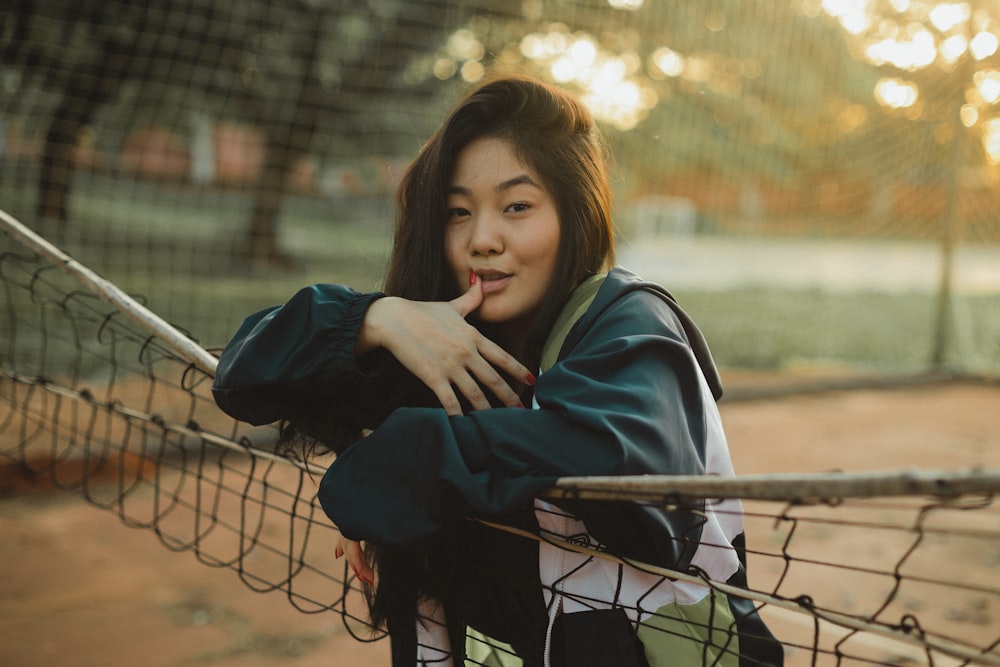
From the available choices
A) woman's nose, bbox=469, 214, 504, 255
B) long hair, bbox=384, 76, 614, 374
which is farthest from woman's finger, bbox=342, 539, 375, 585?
woman's nose, bbox=469, 214, 504, 255

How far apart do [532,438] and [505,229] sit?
1.60 feet

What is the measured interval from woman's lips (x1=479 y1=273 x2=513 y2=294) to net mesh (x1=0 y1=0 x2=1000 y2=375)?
190 inches

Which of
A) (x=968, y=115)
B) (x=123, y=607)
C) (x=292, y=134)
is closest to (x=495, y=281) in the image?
(x=123, y=607)

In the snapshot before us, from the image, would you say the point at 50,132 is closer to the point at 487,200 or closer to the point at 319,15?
the point at 319,15

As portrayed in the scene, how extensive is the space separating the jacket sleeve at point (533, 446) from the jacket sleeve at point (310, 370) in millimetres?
217

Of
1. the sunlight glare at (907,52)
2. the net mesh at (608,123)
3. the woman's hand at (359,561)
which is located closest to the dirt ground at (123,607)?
the woman's hand at (359,561)

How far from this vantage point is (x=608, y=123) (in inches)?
225

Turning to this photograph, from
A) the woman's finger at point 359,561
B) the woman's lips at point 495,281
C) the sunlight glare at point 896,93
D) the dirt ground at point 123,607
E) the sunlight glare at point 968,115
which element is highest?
the sunlight glare at point 896,93

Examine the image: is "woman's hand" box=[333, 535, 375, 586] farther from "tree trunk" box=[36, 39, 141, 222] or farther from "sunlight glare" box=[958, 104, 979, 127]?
"sunlight glare" box=[958, 104, 979, 127]

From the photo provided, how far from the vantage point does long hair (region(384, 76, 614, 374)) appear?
4.96ft

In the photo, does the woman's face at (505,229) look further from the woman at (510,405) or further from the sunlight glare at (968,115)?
the sunlight glare at (968,115)

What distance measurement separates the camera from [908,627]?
1.05m

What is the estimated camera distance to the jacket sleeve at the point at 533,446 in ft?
3.61

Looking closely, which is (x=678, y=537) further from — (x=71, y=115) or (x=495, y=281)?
(x=71, y=115)
